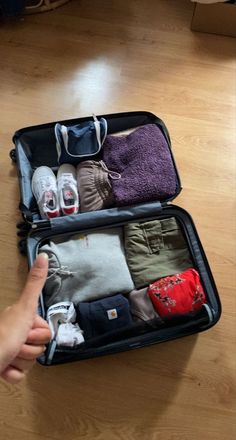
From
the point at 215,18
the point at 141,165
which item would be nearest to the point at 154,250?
the point at 141,165

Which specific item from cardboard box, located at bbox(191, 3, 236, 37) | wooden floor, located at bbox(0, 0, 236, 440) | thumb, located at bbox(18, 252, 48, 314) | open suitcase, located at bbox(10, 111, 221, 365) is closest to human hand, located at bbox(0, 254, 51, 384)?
thumb, located at bbox(18, 252, 48, 314)

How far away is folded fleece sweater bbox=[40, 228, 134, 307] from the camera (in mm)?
1072

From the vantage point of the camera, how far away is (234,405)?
1.07m

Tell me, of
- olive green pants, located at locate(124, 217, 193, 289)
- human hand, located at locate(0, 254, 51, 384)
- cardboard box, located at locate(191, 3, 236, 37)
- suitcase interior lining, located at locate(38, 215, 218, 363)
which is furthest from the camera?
cardboard box, located at locate(191, 3, 236, 37)

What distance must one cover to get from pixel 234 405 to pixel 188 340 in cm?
22

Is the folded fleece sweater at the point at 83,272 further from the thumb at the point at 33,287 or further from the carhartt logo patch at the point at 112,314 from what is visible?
the thumb at the point at 33,287

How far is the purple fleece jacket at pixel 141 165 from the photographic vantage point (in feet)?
3.77

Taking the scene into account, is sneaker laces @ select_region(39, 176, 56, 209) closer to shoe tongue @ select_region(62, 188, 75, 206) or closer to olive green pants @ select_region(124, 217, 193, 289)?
shoe tongue @ select_region(62, 188, 75, 206)

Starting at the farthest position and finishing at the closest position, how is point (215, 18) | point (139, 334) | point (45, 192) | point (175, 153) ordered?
point (215, 18)
point (175, 153)
point (45, 192)
point (139, 334)

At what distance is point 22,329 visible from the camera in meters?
0.53

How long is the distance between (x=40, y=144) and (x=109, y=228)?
16.0 inches

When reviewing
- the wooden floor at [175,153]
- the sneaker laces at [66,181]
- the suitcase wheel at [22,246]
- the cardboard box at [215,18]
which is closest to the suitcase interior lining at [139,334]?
the wooden floor at [175,153]

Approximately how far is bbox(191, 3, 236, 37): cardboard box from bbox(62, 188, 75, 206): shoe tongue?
3.31ft

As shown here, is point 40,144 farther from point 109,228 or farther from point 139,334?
point 139,334
